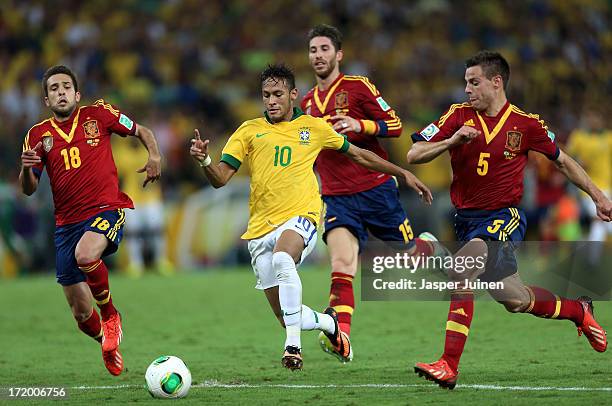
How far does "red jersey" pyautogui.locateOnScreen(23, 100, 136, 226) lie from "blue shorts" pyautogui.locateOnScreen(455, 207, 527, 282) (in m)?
2.79

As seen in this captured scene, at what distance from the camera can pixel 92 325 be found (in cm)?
931

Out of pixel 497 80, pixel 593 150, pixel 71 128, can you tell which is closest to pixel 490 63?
pixel 497 80

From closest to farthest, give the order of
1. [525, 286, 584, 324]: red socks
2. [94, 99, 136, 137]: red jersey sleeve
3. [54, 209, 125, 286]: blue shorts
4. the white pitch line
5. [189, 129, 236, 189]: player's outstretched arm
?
the white pitch line → [189, 129, 236, 189]: player's outstretched arm → [525, 286, 584, 324]: red socks → [54, 209, 125, 286]: blue shorts → [94, 99, 136, 137]: red jersey sleeve

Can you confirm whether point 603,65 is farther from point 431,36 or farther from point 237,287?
point 237,287

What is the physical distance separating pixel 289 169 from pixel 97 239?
1.58 meters

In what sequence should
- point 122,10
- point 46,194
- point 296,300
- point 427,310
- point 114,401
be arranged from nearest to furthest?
1. point 114,401
2. point 296,300
3. point 427,310
4. point 46,194
5. point 122,10

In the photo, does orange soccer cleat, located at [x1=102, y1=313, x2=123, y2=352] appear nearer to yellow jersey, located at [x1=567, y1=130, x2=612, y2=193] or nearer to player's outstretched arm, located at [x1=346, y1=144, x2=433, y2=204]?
player's outstretched arm, located at [x1=346, y1=144, x2=433, y2=204]

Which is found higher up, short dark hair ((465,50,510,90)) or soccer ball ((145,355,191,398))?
short dark hair ((465,50,510,90))

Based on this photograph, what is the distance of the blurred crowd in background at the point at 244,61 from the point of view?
20.1m

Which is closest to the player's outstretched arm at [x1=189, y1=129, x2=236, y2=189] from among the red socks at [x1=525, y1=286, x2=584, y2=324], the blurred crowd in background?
the red socks at [x1=525, y1=286, x2=584, y2=324]

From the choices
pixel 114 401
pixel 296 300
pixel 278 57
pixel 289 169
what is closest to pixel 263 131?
pixel 289 169

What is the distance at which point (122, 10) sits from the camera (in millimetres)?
24469

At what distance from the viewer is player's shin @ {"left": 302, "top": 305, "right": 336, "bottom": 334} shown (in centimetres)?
828

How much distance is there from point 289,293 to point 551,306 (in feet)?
6.49
